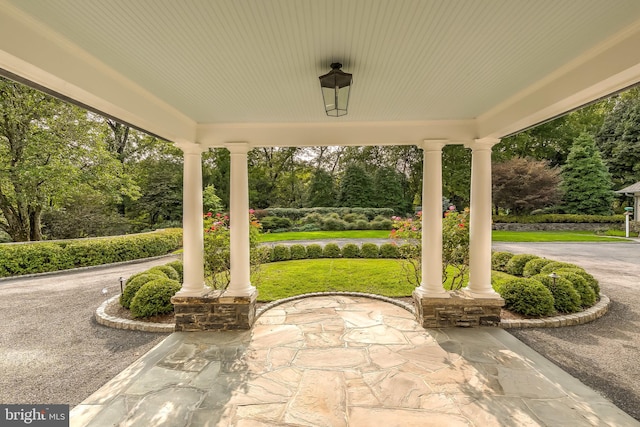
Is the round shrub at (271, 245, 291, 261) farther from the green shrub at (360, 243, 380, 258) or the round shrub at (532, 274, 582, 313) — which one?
the round shrub at (532, 274, 582, 313)

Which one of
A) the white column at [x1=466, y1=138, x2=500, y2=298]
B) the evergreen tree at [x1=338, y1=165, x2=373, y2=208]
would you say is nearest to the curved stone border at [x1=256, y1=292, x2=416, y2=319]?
the white column at [x1=466, y1=138, x2=500, y2=298]

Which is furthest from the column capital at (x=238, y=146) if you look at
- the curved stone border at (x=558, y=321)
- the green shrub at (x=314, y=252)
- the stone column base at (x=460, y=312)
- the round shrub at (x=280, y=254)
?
the green shrub at (x=314, y=252)

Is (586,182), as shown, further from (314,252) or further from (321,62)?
A: (321,62)

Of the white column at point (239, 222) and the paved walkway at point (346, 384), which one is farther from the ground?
the white column at point (239, 222)

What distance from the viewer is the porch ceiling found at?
5.95ft

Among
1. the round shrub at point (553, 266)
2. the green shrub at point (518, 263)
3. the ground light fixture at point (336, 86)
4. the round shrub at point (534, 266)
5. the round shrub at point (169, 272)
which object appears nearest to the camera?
the ground light fixture at point (336, 86)

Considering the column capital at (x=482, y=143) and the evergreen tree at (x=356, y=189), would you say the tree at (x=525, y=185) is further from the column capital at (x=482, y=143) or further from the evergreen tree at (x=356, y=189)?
the column capital at (x=482, y=143)

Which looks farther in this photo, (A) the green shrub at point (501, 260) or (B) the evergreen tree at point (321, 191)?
Answer: (B) the evergreen tree at point (321, 191)

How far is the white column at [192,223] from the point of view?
440 cm

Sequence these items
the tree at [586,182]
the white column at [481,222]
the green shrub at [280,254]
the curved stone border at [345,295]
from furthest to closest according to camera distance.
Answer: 1. the tree at [586,182]
2. the green shrub at [280,254]
3. the curved stone border at [345,295]
4. the white column at [481,222]

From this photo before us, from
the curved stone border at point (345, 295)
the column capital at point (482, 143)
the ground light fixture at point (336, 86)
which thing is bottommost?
the curved stone border at point (345, 295)

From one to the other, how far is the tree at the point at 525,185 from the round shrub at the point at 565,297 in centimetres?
Result: 1494

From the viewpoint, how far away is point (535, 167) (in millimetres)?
17422

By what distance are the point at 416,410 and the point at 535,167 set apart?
1991 centimetres
